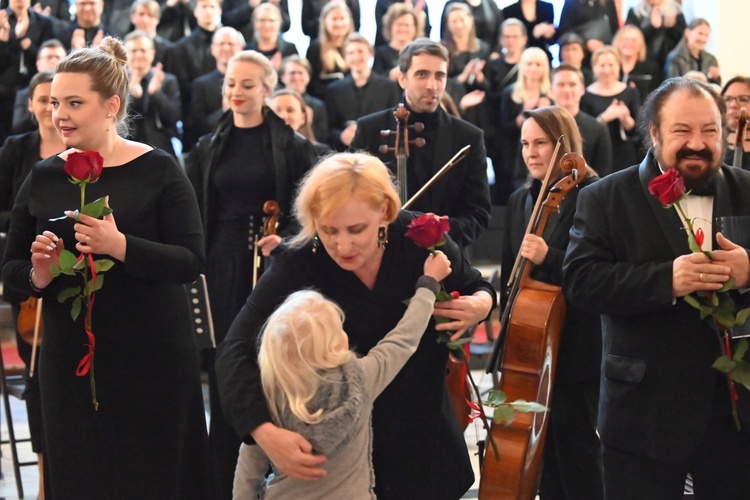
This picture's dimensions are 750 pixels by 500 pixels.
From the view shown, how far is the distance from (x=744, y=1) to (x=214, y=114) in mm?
5318

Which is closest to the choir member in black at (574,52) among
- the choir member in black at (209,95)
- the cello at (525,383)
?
the choir member in black at (209,95)

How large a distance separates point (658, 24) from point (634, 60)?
0.55 m

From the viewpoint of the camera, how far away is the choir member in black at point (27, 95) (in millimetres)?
6840

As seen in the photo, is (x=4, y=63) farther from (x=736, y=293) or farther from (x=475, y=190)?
(x=736, y=293)

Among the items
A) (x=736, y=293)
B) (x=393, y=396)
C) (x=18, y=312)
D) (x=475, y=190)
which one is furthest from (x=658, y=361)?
(x=18, y=312)

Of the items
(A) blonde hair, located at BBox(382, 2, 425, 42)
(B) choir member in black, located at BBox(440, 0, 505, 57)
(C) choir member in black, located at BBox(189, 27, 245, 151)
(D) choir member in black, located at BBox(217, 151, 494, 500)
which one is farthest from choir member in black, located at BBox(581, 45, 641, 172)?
(D) choir member in black, located at BBox(217, 151, 494, 500)

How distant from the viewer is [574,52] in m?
8.83

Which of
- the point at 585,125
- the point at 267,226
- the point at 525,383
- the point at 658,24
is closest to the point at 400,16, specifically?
the point at 585,125

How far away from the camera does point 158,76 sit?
7582 millimetres

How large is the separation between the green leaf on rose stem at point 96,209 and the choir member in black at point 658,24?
7.59 m

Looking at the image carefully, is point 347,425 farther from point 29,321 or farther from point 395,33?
point 395,33

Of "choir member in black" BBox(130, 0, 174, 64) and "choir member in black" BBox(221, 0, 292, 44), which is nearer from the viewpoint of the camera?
"choir member in black" BBox(130, 0, 174, 64)

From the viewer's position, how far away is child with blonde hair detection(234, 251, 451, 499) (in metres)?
2.27

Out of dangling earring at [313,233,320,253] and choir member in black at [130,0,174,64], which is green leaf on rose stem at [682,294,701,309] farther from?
choir member in black at [130,0,174,64]
